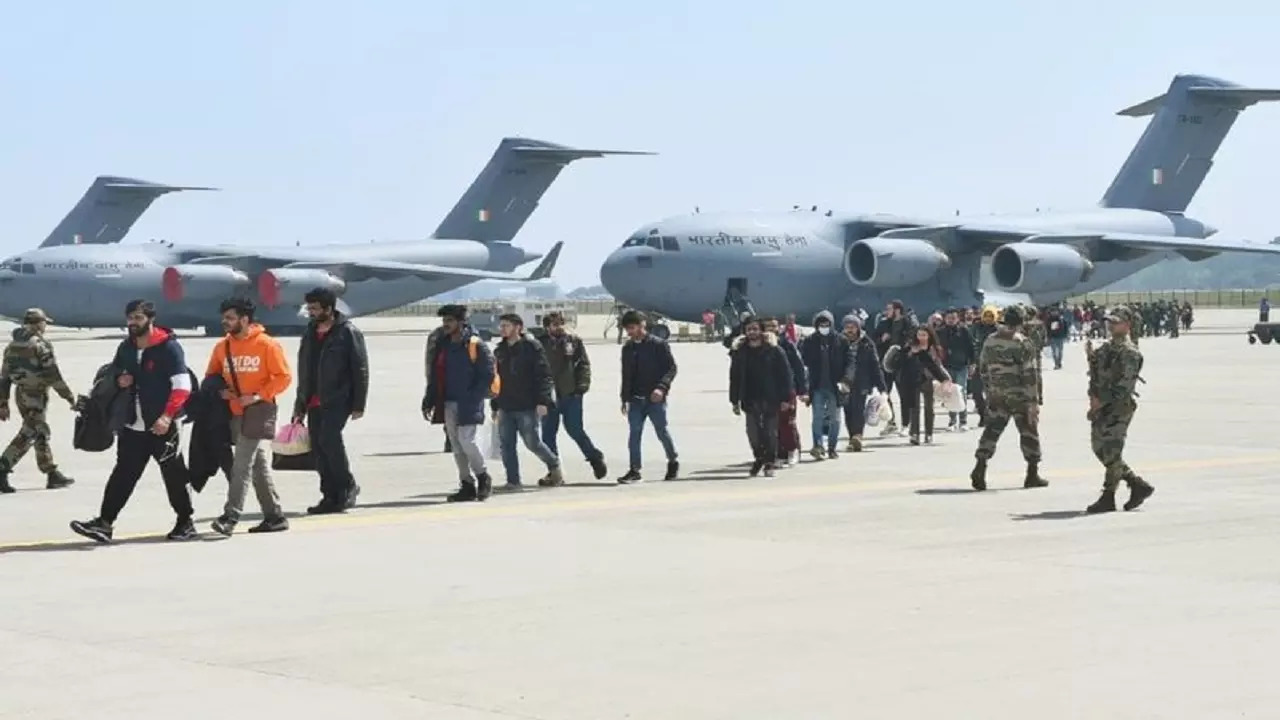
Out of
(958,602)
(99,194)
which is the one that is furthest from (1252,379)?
(99,194)

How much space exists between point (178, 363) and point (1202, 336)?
5245cm

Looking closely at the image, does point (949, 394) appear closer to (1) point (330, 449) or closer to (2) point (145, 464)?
(1) point (330, 449)

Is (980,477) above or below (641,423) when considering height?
below

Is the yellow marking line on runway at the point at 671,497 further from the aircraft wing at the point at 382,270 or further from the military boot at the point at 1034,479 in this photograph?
the aircraft wing at the point at 382,270

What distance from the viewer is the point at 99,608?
11.0m

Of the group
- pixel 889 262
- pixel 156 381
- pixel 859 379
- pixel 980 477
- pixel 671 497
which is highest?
pixel 889 262

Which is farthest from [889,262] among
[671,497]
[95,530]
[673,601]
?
[673,601]

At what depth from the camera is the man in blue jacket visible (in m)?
17.0

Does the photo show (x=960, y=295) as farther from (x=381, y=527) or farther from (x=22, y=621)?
(x=22, y=621)

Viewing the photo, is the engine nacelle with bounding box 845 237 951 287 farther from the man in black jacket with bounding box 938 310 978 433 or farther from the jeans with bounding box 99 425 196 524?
the jeans with bounding box 99 425 196 524

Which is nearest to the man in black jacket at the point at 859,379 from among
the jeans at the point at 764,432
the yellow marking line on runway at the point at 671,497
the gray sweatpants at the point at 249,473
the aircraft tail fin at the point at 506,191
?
the yellow marking line on runway at the point at 671,497

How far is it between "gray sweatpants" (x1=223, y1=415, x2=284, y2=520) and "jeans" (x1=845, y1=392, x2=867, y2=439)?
29.6 ft

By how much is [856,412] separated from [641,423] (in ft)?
13.0

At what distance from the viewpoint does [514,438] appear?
1833 centimetres
